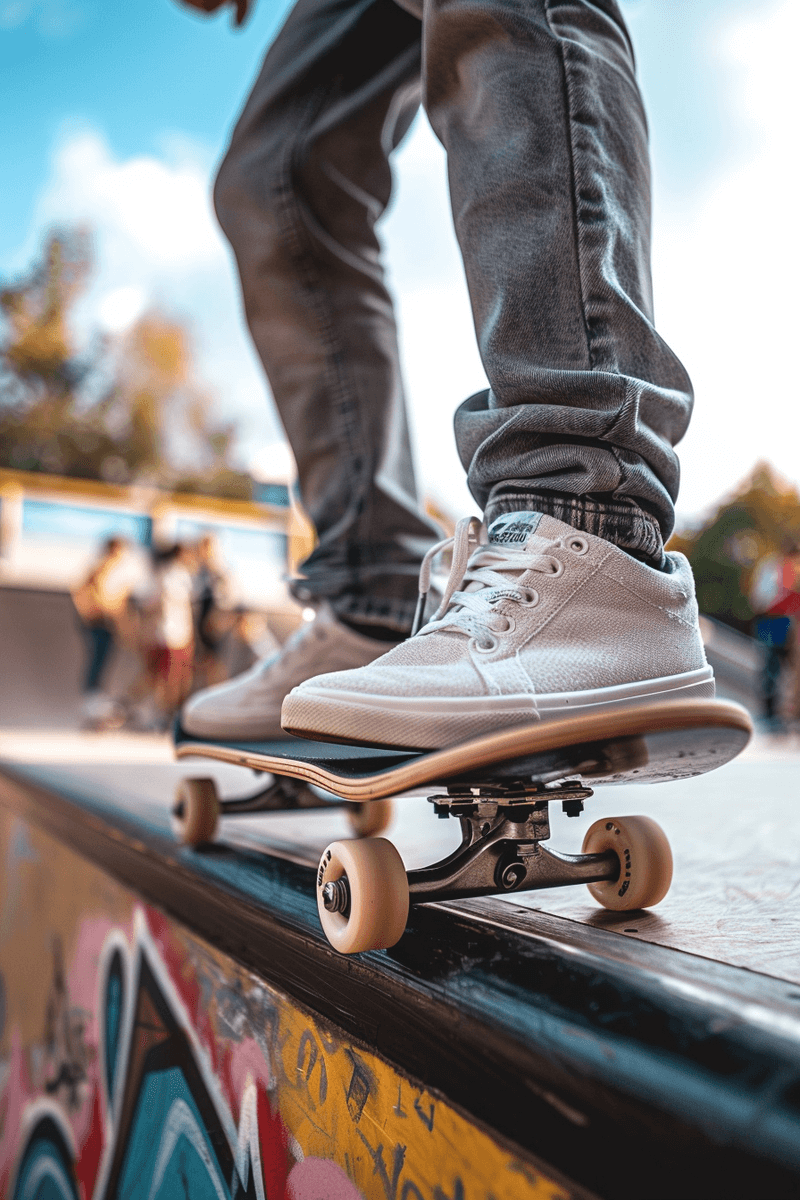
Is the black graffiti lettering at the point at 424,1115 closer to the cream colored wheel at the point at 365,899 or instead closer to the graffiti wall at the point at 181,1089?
the graffiti wall at the point at 181,1089

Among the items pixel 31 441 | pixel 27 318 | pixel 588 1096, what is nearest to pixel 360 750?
pixel 588 1096

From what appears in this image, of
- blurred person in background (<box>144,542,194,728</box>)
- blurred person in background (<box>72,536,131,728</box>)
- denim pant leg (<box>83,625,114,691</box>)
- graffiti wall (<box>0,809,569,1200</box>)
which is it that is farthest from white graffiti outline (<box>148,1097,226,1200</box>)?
denim pant leg (<box>83,625,114,691</box>)

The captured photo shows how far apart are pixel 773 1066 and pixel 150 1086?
101 cm

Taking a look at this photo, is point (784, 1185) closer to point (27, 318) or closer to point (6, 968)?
point (6, 968)

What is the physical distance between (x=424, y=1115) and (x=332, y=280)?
128 cm

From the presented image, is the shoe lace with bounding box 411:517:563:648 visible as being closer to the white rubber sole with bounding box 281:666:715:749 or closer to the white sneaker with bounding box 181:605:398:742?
the white rubber sole with bounding box 281:666:715:749

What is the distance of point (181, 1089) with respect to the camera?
1043 millimetres

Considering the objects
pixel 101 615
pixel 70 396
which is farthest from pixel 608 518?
pixel 70 396

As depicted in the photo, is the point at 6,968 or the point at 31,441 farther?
the point at 31,441

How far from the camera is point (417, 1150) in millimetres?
593

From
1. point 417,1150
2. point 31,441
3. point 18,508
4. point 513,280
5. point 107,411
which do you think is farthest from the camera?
point 107,411

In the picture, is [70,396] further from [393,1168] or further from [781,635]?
[393,1168]

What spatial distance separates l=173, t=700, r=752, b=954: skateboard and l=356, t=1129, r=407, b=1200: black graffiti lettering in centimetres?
14

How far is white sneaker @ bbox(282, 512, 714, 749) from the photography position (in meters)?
0.73
